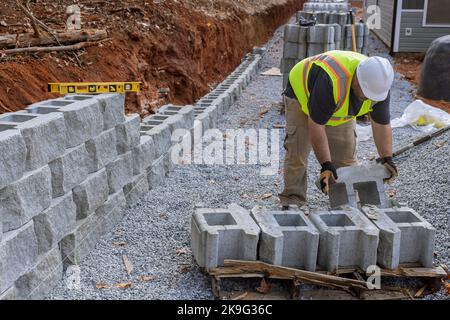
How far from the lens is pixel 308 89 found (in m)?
5.18

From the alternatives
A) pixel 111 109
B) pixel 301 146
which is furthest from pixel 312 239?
pixel 111 109

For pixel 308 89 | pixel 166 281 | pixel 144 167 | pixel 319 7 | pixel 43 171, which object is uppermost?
pixel 319 7

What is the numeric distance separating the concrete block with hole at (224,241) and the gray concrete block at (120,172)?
128 centimetres

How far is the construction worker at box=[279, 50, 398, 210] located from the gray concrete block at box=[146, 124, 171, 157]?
5.39 feet

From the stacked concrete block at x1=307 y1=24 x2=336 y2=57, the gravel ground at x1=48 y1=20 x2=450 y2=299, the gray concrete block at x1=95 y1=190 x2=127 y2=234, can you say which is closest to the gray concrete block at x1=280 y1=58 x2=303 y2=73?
the stacked concrete block at x1=307 y1=24 x2=336 y2=57

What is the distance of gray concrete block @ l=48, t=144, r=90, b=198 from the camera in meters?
4.38

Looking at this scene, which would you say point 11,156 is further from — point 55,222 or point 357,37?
point 357,37

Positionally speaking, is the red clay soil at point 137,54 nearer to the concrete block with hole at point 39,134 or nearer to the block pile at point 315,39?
the concrete block with hole at point 39,134

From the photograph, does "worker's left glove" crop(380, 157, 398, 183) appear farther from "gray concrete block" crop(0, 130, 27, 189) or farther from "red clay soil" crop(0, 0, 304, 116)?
"red clay soil" crop(0, 0, 304, 116)

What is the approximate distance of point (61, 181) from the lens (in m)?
4.43

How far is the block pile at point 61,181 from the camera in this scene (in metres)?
3.77

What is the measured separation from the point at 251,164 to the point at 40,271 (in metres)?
4.07
